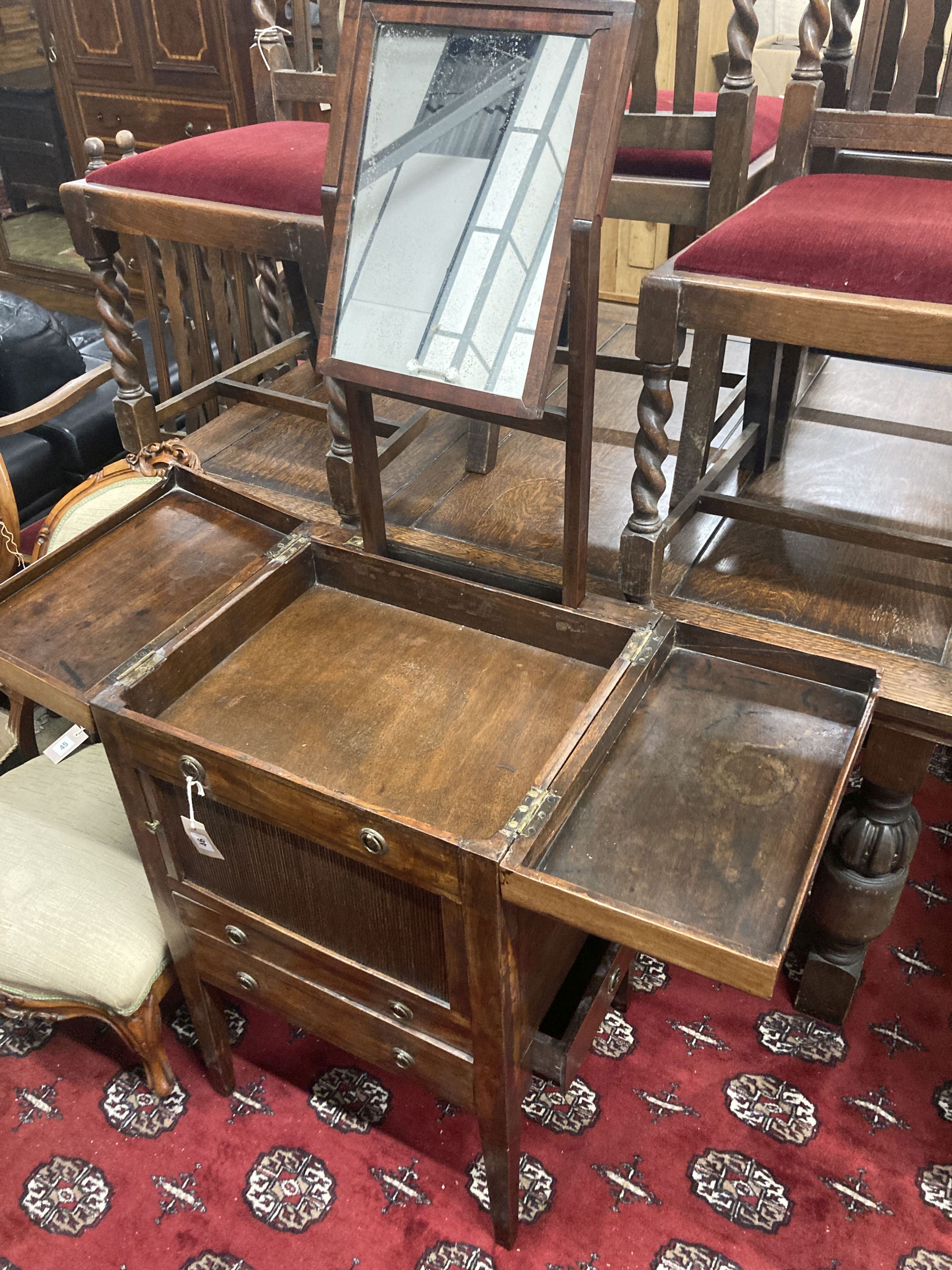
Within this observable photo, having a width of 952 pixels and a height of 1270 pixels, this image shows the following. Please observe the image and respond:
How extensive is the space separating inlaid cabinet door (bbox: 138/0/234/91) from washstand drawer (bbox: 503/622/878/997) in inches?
137

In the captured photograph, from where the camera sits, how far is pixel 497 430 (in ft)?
6.20

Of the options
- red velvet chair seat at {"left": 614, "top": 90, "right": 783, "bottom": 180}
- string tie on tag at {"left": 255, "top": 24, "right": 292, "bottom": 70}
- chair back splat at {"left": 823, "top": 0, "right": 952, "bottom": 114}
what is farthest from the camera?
string tie on tag at {"left": 255, "top": 24, "right": 292, "bottom": 70}

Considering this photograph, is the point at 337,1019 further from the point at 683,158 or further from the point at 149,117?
the point at 149,117

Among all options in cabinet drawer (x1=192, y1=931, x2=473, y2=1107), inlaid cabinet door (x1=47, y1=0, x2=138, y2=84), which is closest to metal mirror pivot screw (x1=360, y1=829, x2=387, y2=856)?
cabinet drawer (x1=192, y1=931, x2=473, y2=1107)

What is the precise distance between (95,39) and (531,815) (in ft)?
14.0

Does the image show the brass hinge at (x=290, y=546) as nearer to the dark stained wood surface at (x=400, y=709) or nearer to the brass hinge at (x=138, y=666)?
the dark stained wood surface at (x=400, y=709)

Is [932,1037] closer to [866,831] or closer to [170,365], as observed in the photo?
[866,831]

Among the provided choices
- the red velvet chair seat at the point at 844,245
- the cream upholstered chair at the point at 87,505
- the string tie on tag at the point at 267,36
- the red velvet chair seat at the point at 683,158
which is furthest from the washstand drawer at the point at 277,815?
the string tie on tag at the point at 267,36

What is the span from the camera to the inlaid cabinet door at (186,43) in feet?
12.0

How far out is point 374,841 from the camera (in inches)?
39.4

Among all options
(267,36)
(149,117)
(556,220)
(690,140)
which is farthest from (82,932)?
(149,117)

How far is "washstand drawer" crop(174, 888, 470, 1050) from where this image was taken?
3.82 ft

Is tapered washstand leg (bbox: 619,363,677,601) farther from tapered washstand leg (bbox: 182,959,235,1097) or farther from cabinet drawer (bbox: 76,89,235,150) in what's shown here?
cabinet drawer (bbox: 76,89,235,150)

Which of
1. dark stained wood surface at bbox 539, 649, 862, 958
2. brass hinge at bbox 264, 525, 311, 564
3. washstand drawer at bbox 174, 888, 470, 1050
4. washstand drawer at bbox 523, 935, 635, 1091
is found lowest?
washstand drawer at bbox 523, 935, 635, 1091
